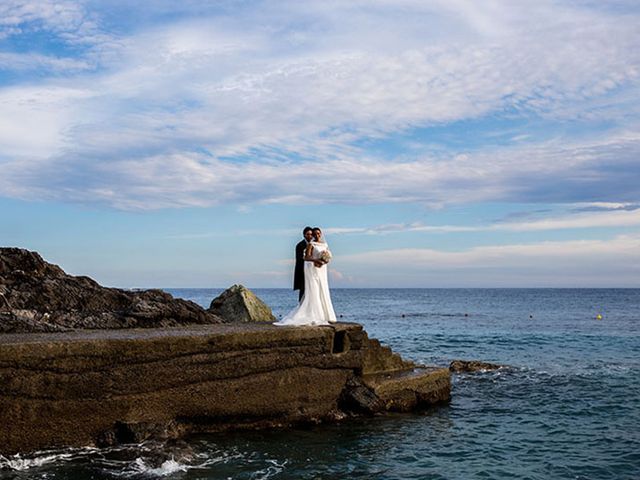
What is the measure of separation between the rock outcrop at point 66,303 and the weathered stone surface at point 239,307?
15.6 feet

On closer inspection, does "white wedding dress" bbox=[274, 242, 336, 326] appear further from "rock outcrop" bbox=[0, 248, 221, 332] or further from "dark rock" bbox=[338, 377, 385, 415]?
"rock outcrop" bbox=[0, 248, 221, 332]

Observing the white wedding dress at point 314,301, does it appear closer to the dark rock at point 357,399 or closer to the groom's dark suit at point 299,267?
the groom's dark suit at point 299,267

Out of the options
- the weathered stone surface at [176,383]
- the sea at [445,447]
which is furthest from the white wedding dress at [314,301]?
the sea at [445,447]

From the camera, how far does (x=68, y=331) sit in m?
14.1

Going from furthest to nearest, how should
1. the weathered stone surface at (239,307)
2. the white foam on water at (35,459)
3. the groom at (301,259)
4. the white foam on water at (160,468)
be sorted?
the weathered stone surface at (239,307), the groom at (301,259), the white foam on water at (35,459), the white foam on water at (160,468)

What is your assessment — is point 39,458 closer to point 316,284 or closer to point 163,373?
point 163,373

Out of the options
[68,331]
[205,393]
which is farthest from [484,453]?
[68,331]

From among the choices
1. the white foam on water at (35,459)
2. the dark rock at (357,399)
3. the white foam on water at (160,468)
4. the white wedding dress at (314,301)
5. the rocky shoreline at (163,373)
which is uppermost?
the white wedding dress at (314,301)

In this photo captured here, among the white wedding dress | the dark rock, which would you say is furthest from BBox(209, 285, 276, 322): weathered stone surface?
the dark rock

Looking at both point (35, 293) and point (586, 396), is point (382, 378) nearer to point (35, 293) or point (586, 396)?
point (586, 396)

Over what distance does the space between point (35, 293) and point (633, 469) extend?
46.1ft

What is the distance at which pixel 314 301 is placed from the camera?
16.2 meters

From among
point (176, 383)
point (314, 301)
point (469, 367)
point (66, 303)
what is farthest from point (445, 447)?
point (469, 367)

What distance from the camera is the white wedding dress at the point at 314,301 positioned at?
51.5 feet
